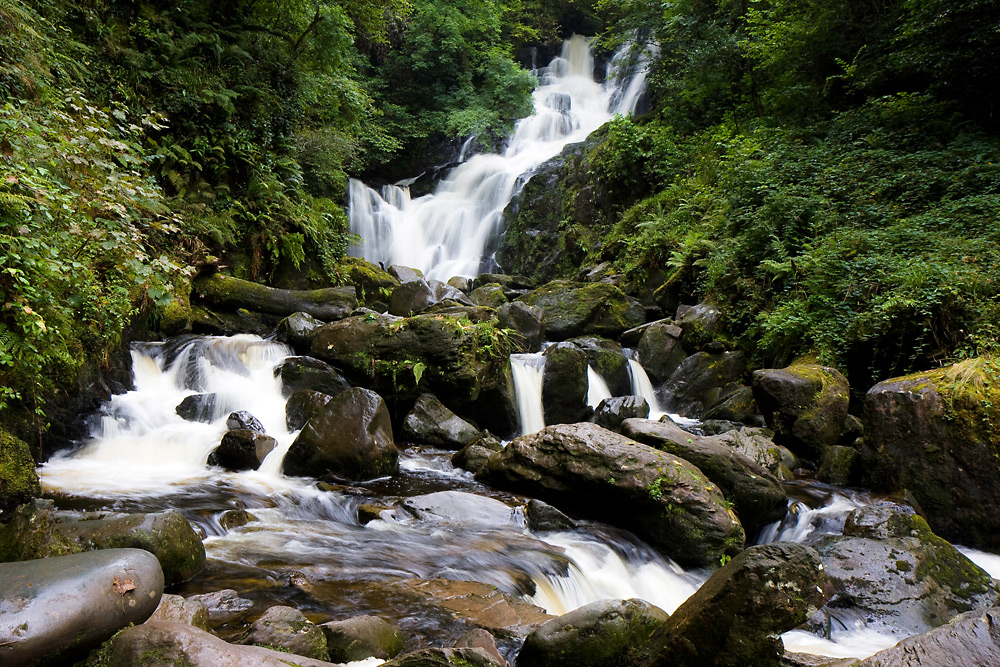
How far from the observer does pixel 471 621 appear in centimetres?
376

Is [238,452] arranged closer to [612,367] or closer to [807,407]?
[612,367]

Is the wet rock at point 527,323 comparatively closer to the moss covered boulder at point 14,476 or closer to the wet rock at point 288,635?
the moss covered boulder at point 14,476

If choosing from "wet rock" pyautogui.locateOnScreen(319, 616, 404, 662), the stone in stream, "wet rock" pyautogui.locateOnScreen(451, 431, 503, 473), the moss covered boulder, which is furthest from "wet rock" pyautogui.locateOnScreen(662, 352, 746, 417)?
the moss covered boulder

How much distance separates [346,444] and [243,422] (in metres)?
1.69

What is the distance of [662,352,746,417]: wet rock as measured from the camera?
32.4 ft

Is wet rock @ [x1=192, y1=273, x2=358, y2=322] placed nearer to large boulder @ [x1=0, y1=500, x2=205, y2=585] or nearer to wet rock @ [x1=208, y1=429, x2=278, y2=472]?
wet rock @ [x1=208, y1=429, x2=278, y2=472]

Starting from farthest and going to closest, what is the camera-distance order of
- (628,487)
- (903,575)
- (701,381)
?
1. (701,381)
2. (628,487)
3. (903,575)

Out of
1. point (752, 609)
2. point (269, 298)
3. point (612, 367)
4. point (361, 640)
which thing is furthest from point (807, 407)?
point (269, 298)

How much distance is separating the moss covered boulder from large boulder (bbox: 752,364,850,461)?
8624 mm

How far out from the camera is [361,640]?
3168 millimetres

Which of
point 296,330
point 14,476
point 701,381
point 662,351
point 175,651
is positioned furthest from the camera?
point 662,351

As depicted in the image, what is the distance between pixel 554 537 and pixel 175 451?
472cm

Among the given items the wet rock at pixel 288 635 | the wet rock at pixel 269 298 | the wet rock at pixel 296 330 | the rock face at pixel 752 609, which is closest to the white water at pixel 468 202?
the wet rock at pixel 269 298

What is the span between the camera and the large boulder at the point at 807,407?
7.70 m
